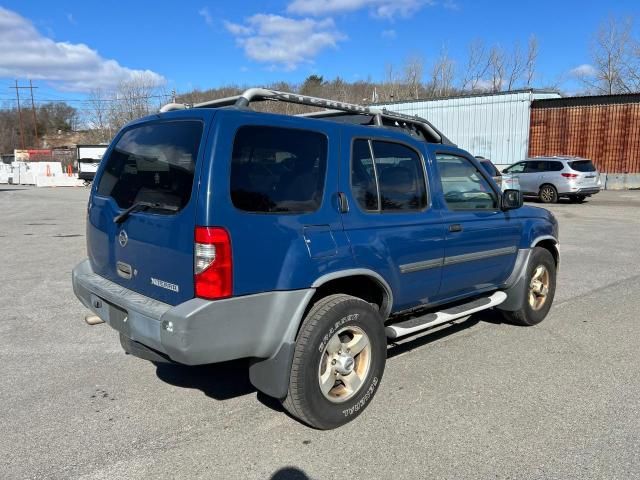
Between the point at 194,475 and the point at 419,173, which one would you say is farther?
the point at 419,173

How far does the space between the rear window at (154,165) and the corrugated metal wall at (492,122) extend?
30112mm

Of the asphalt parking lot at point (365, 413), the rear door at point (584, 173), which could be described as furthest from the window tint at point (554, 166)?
the asphalt parking lot at point (365, 413)

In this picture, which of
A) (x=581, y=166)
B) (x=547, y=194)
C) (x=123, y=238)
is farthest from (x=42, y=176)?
(x=123, y=238)

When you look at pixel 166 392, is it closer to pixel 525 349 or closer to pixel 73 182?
pixel 525 349

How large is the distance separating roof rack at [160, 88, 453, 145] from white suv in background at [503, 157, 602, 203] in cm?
1734

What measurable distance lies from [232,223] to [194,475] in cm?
136

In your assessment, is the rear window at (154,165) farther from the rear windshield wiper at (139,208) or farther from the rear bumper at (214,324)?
the rear bumper at (214,324)

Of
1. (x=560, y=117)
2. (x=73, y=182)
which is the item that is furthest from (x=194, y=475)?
(x=73, y=182)

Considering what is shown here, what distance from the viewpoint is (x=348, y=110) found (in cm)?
410

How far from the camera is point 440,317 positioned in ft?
13.6

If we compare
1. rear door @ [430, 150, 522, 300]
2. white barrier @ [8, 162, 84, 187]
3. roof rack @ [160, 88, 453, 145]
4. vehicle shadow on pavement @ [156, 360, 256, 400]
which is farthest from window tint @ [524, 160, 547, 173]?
white barrier @ [8, 162, 84, 187]

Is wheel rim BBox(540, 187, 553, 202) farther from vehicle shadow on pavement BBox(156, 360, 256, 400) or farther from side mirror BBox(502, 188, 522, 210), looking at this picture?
vehicle shadow on pavement BBox(156, 360, 256, 400)

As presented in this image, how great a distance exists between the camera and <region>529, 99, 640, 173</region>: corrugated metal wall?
2762cm

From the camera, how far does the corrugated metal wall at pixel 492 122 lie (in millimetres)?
30422
